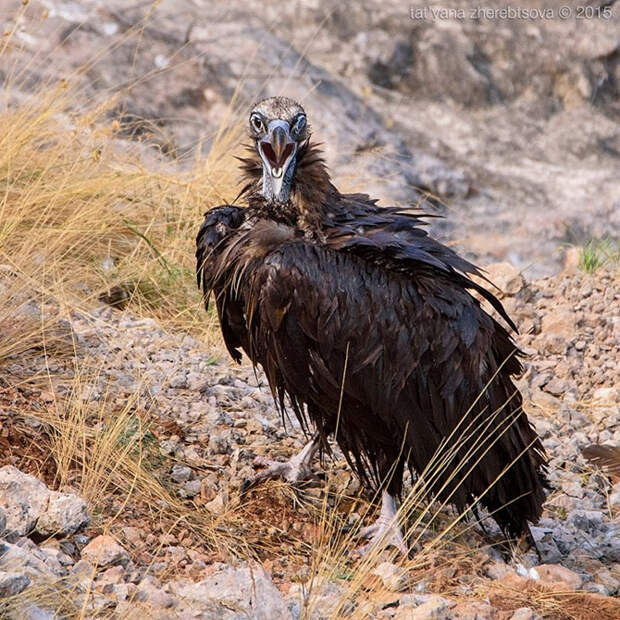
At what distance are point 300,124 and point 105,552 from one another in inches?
70.4

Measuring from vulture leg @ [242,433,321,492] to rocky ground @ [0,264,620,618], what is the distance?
6 centimetres

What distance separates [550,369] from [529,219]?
9.89 ft

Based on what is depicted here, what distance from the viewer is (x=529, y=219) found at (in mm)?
8859

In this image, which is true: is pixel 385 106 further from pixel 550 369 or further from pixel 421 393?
pixel 421 393

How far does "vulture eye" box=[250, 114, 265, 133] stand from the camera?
4.29 metres

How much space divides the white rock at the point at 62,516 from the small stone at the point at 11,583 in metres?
0.64

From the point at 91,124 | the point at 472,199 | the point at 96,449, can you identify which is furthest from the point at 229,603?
the point at 472,199

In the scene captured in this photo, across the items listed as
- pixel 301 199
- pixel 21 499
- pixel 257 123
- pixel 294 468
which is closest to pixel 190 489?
pixel 294 468

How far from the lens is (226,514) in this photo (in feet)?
13.8

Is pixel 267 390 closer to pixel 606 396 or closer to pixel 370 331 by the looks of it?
pixel 370 331

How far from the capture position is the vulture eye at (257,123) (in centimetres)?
429

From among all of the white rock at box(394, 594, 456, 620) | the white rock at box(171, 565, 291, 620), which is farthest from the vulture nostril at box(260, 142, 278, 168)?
the white rock at box(394, 594, 456, 620)

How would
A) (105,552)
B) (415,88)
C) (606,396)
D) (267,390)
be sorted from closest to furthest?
(105,552) → (267,390) → (606,396) → (415,88)

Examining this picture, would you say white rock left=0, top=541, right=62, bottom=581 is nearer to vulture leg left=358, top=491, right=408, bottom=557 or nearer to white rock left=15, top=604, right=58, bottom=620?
white rock left=15, top=604, right=58, bottom=620
